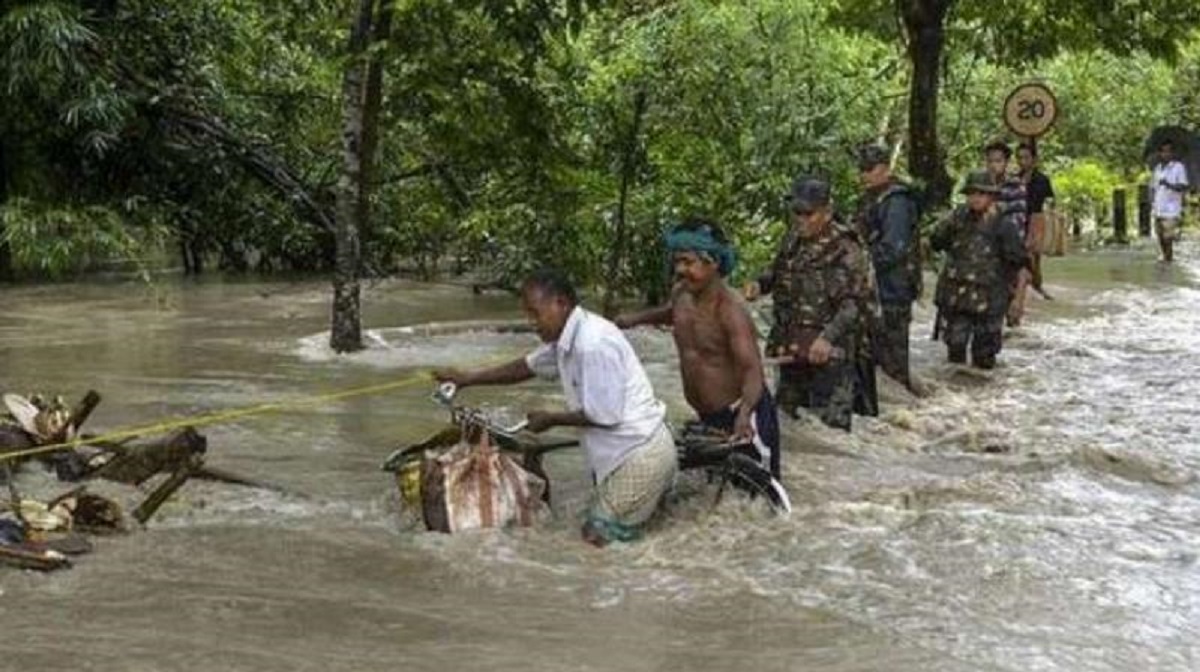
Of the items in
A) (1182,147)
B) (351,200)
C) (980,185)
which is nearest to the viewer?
(980,185)

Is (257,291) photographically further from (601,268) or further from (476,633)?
(476,633)

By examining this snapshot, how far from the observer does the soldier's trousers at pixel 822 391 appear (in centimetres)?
841

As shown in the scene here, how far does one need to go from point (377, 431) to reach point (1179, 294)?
11155 millimetres

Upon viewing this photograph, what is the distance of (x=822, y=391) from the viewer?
8.45m

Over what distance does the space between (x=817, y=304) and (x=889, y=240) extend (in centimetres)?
154

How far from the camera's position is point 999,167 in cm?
1166

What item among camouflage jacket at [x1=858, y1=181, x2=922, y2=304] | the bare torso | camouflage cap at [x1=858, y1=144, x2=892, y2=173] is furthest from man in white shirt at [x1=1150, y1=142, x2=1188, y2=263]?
the bare torso

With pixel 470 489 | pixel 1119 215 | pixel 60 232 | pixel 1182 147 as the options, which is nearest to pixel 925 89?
pixel 60 232

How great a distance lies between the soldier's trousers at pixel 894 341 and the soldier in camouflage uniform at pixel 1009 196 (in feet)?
3.84

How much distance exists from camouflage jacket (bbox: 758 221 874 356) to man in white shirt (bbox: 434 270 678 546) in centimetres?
207

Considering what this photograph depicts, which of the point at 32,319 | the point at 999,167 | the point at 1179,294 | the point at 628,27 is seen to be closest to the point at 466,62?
the point at 628,27

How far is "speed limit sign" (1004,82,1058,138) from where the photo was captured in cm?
1617

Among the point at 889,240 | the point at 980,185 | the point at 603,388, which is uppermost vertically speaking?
the point at 980,185

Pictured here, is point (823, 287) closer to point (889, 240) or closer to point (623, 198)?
point (889, 240)
